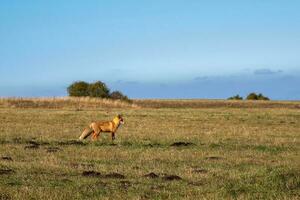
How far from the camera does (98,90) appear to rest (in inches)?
3339

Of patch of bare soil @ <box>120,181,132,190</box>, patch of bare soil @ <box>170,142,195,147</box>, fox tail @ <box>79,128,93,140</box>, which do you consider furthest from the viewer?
fox tail @ <box>79,128,93,140</box>

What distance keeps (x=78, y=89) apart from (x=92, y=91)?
9.42 feet

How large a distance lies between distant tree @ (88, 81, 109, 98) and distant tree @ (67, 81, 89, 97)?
115cm

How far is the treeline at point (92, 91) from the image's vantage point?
278ft

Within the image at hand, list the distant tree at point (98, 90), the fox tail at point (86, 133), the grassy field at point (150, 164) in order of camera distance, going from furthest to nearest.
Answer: the distant tree at point (98, 90), the fox tail at point (86, 133), the grassy field at point (150, 164)

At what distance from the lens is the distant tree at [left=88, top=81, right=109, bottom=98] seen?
8462cm

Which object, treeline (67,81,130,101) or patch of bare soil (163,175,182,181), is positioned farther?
treeline (67,81,130,101)

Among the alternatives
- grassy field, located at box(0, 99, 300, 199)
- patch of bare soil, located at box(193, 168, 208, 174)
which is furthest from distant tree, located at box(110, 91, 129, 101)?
patch of bare soil, located at box(193, 168, 208, 174)

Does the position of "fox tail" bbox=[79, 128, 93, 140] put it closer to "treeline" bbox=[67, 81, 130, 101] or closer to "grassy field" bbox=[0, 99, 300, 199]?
"grassy field" bbox=[0, 99, 300, 199]

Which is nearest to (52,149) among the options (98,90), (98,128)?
(98,128)

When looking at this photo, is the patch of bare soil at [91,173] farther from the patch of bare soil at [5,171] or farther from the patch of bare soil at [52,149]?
the patch of bare soil at [52,149]

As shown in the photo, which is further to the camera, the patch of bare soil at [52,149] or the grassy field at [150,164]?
the patch of bare soil at [52,149]

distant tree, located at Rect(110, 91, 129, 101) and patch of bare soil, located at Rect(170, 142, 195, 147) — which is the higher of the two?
distant tree, located at Rect(110, 91, 129, 101)

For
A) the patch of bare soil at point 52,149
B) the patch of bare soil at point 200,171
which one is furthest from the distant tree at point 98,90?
the patch of bare soil at point 200,171
